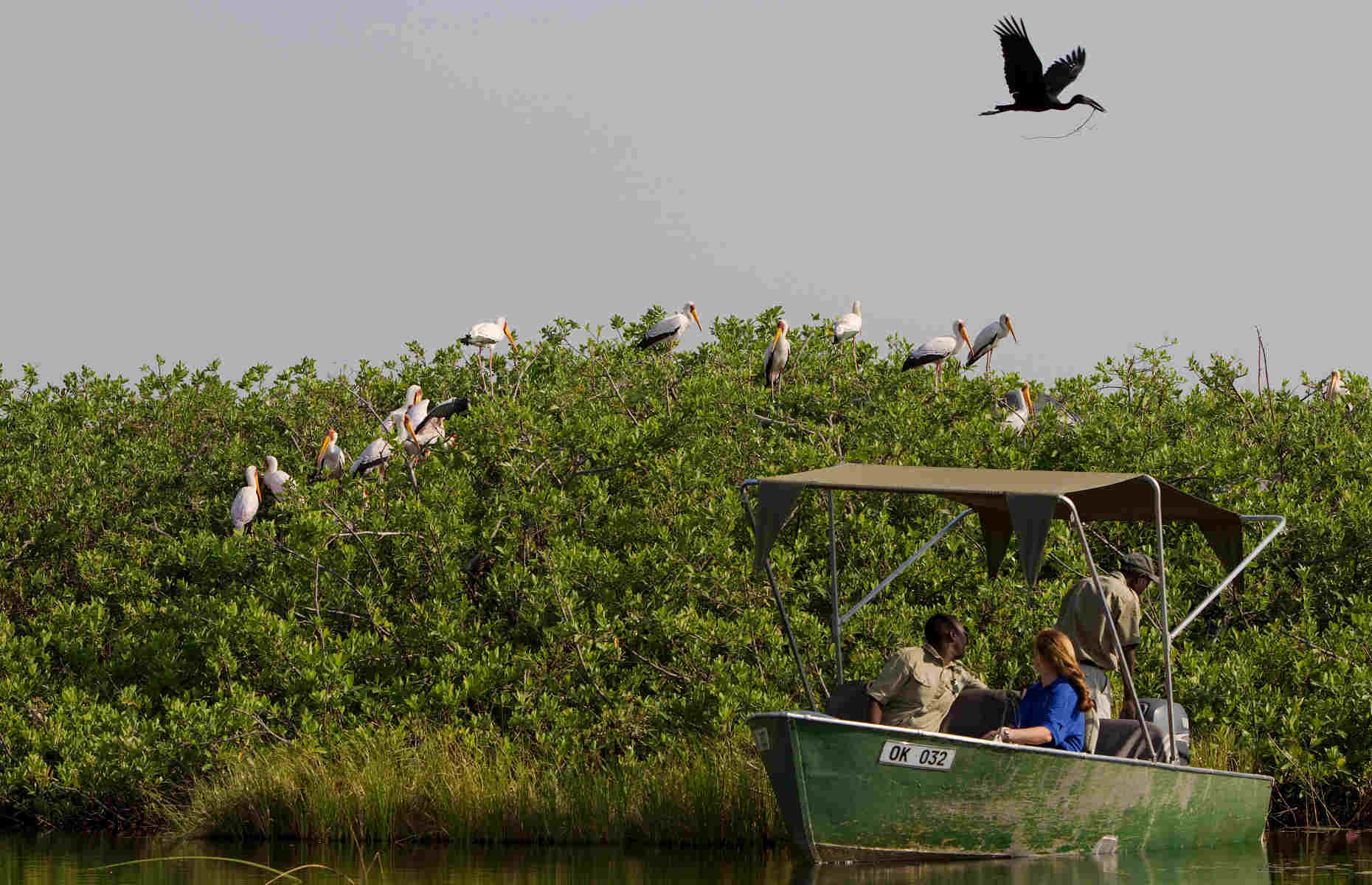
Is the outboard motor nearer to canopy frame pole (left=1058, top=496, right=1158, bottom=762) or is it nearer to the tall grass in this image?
canopy frame pole (left=1058, top=496, right=1158, bottom=762)

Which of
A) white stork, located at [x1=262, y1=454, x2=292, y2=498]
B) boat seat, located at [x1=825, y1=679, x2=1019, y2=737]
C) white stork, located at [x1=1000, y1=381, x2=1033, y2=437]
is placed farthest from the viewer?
white stork, located at [x1=262, y1=454, x2=292, y2=498]

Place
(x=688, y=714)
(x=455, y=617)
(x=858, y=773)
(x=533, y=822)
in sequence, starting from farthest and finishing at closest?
1. (x=455, y=617)
2. (x=688, y=714)
3. (x=533, y=822)
4. (x=858, y=773)

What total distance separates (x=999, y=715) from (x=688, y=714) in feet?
11.1

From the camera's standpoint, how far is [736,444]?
14820 millimetres

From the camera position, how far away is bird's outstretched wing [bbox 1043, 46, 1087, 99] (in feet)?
41.6

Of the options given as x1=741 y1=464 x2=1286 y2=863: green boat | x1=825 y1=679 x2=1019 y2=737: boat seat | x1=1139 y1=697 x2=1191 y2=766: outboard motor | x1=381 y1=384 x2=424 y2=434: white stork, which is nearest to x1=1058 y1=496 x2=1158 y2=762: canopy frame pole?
x1=741 y1=464 x2=1286 y2=863: green boat

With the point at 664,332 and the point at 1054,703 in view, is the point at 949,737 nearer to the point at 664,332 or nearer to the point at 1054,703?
the point at 1054,703

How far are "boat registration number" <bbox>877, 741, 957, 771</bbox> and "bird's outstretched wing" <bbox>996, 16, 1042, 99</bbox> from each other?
6.02 m

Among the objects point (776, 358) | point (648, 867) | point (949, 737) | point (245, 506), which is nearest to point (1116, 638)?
point (949, 737)

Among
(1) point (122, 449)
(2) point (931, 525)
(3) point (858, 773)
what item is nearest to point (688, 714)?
(2) point (931, 525)

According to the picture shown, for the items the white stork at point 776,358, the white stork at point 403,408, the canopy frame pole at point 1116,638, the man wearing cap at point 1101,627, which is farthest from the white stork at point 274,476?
the canopy frame pole at point 1116,638

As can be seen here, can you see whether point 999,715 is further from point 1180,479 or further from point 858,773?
point 1180,479

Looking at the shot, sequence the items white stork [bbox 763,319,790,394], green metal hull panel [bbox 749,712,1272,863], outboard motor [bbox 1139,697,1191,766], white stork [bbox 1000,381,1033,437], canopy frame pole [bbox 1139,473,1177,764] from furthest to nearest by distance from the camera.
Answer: white stork [bbox 763,319,790,394] → white stork [bbox 1000,381,1033,437] → outboard motor [bbox 1139,697,1191,766] → canopy frame pole [bbox 1139,473,1177,764] → green metal hull panel [bbox 749,712,1272,863]

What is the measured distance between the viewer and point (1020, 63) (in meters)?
12.5
